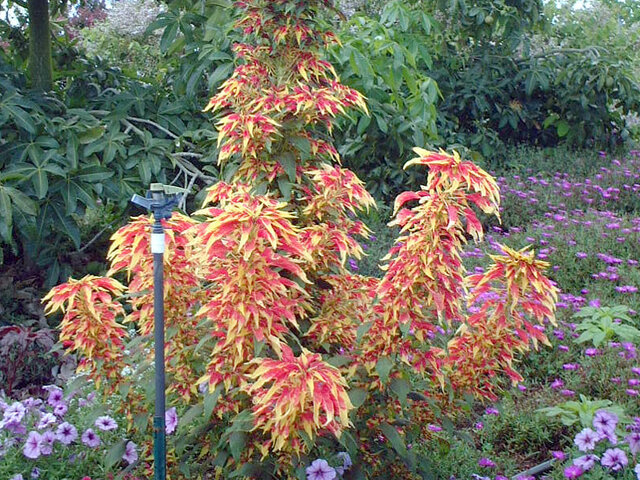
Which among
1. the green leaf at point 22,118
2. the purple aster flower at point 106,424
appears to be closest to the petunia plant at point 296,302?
the purple aster flower at point 106,424

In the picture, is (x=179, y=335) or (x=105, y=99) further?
(x=105, y=99)

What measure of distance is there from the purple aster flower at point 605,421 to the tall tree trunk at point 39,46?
304cm

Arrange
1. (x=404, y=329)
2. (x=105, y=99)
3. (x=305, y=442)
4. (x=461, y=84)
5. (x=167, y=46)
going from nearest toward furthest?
1. (x=305, y=442)
2. (x=404, y=329)
3. (x=167, y=46)
4. (x=105, y=99)
5. (x=461, y=84)

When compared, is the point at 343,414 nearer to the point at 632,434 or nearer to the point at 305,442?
the point at 305,442

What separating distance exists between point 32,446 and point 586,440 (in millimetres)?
1629

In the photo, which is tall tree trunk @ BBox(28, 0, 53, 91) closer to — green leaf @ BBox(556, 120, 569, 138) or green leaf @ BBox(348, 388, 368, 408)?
green leaf @ BBox(348, 388, 368, 408)

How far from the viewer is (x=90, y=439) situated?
2.37 metres

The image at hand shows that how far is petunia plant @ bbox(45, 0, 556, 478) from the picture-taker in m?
1.75

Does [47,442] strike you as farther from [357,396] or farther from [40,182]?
[40,182]

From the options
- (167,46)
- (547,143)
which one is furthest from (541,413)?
(547,143)

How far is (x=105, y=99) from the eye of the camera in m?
4.00

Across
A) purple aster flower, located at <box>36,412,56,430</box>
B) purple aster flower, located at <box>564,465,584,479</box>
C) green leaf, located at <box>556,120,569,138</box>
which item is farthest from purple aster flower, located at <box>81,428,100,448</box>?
green leaf, located at <box>556,120,569,138</box>

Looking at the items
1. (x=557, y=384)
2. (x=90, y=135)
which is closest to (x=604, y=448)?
(x=557, y=384)

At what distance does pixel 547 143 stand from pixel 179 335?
516 centimetres
